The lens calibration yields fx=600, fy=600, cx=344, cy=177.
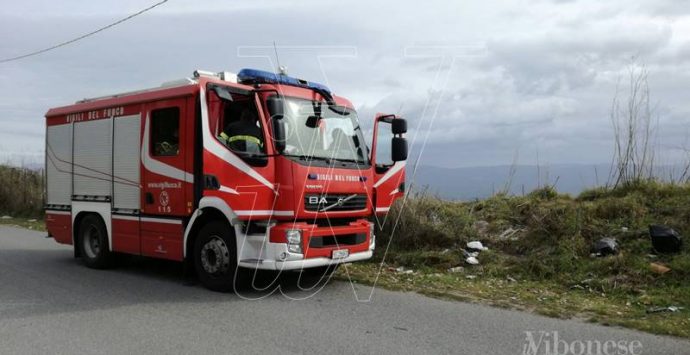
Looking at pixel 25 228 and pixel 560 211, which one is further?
pixel 25 228

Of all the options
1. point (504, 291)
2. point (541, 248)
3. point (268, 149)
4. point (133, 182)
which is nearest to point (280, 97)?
point (268, 149)

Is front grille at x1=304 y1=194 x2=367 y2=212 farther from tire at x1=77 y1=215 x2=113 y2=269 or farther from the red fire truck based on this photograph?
tire at x1=77 y1=215 x2=113 y2=269

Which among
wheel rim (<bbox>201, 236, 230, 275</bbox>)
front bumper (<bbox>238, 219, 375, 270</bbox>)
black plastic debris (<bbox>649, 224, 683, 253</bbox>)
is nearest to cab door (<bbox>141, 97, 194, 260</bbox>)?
wheel rim (<bbox>201, 236, 230, 275</bbox>)

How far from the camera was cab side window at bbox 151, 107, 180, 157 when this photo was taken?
8016 millimetres

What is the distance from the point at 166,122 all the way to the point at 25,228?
11414 mm

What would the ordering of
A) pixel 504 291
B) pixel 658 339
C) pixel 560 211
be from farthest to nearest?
pixel 560 211, pixel 504 291, pixel 658 339

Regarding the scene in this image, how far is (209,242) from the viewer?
7.80m

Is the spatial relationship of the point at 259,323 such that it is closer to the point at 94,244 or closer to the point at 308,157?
the point at 308,157

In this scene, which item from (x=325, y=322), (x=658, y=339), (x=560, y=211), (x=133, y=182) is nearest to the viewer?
(x=658, y=339)

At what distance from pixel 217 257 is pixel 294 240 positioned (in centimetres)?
115

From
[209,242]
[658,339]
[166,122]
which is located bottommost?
[658,339]

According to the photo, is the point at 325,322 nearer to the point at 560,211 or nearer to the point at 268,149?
the point at 268,149

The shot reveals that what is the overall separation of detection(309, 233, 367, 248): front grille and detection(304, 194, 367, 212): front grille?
1.18ft

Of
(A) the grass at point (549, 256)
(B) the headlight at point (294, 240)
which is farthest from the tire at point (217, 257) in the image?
(A) the grass at point (549, 256)
